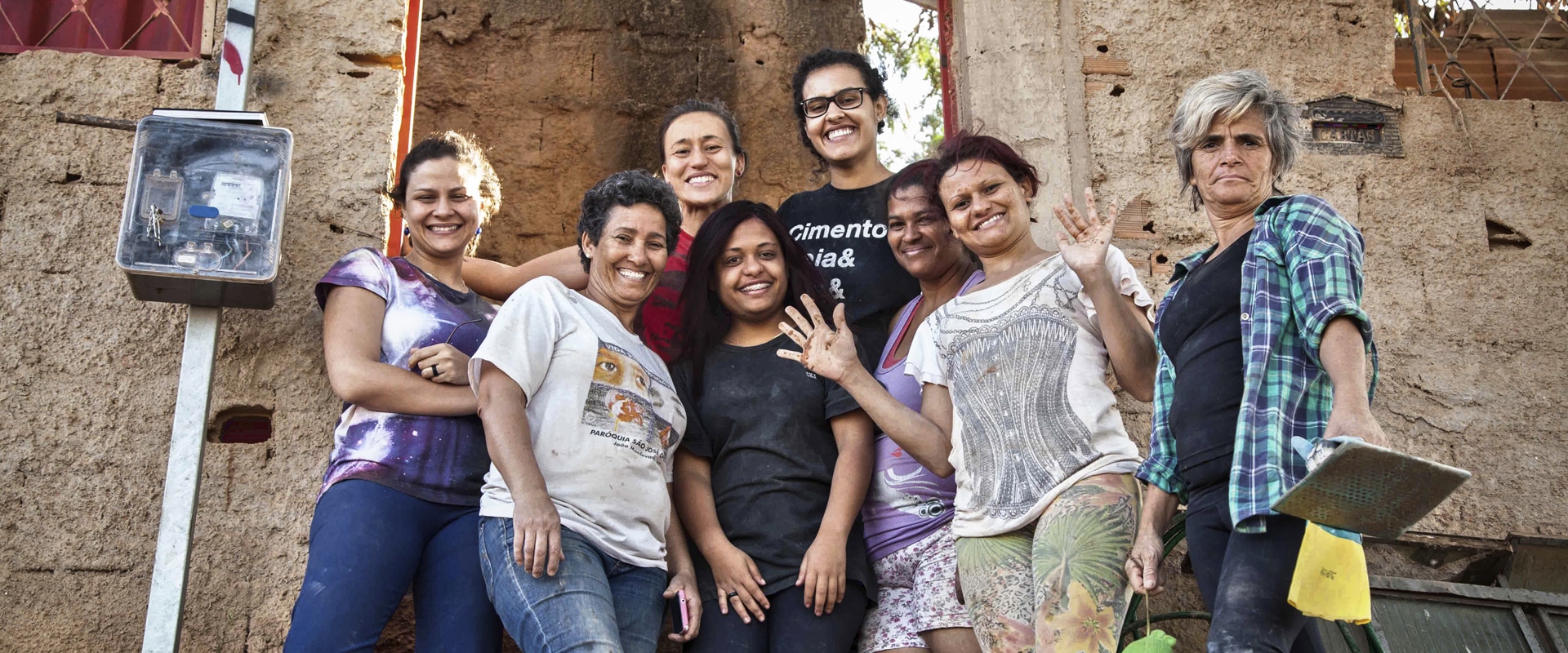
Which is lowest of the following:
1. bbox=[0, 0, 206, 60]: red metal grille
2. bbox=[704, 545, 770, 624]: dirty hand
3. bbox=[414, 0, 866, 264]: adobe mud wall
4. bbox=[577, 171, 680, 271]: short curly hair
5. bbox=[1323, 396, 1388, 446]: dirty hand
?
bbox=[704, 545, 770, 624]: dirty hand

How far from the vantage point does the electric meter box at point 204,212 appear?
10.5ft

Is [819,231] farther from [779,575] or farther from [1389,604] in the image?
[1389,604]

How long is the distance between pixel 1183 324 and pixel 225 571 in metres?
2.68

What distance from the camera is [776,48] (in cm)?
709

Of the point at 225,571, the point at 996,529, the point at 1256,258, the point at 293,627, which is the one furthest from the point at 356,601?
the point at 1256,258

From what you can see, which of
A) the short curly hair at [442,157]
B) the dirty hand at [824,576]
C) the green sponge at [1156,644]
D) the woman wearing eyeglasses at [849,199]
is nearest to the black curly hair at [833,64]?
the woman wearing eyeglasses at [849,199]

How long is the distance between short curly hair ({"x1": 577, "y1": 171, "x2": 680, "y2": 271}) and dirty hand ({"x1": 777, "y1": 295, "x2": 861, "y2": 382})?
1.52 feet

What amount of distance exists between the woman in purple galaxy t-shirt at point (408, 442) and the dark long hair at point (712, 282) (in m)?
0.57

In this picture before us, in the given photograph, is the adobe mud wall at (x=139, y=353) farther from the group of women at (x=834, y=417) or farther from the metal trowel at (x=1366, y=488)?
the metal trowel at (x=1366, y=488)

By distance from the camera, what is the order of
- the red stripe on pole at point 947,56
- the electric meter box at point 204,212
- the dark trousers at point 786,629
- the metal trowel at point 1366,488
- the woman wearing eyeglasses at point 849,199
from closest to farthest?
the metal trowel at point 1366,488 < the dark trousers at point 786,629 < the electric meter box at point 204,212 < the woman wearing eyeglasses at point 849,199 < the red stripe on pole at point 947,56

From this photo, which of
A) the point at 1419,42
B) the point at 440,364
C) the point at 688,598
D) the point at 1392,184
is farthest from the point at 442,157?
the point at 1419,42

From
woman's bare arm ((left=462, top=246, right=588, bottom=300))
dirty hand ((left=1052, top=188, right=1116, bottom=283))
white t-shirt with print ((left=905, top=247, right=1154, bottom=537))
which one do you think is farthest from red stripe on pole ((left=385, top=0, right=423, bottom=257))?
dirty hand ((left=1052, top=188, right=1116, bottom=283))

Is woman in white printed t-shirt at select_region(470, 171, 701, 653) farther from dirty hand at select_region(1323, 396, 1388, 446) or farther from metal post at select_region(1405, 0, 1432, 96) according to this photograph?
metal post at select_region(1405, 0, 1432, 96)

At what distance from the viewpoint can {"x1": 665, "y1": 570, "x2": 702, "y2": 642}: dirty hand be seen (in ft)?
10.3
